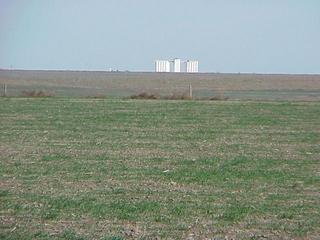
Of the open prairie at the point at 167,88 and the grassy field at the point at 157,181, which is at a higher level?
the grassy field at the point at 157,181

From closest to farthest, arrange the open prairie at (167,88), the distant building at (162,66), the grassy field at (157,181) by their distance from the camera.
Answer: the grassy field at (157,181) → the open prairie at (167,88) → the distant building at (162,66)

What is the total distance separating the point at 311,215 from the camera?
9.51 metres

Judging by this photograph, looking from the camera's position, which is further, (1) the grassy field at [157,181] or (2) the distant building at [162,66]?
(2) the distant building at [162,66]

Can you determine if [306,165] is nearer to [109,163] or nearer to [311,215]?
[109,163]

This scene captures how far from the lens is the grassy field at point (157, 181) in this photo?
8742 millimetres

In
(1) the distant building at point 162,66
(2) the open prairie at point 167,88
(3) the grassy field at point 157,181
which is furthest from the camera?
(1) the distant building at point 162,66

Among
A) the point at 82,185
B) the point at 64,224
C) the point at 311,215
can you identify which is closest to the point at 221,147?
the point at 82,185

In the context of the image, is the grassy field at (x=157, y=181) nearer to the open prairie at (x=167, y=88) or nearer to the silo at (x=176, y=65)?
the open prairie at (x=167, y=88)

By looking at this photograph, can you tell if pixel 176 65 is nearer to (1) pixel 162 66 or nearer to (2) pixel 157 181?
(1) pixel 162 66

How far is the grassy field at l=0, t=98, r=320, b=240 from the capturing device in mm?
8742

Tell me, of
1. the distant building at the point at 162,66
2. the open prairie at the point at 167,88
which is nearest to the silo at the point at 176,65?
the distant building at the point at 162,66

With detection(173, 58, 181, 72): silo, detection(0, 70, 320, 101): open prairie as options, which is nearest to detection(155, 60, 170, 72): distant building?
detection(173, 58, 181, 72): silo

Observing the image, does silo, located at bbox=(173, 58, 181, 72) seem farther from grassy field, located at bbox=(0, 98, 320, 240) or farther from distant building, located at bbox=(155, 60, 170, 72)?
grassy field, located at bbox=(0, 98, 320, 240)

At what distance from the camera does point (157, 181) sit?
12062 millimetres
